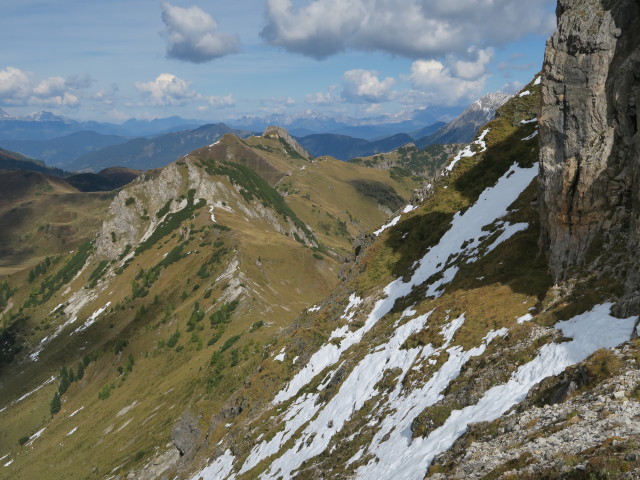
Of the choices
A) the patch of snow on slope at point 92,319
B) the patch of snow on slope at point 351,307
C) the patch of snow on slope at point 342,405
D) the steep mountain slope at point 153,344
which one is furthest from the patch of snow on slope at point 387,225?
the patch of snow on slope at point 92,319

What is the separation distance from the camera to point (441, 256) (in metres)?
49.4

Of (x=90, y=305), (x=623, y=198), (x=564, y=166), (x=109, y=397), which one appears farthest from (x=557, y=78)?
(x=90, y=305)

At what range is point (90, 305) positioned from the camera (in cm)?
18012

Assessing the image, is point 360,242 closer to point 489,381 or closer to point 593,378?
point 489,381

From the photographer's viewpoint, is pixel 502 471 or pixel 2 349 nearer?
pixel 502 471

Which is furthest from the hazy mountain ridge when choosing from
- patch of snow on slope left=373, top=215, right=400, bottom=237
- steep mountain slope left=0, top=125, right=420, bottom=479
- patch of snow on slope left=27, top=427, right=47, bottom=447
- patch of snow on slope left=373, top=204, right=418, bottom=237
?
patch of snow on slope left=27, top=427, right=47, bottom=447

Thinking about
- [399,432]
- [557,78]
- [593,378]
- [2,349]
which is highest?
[557,78]

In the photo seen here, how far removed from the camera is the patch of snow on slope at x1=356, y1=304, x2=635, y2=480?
69.5 ft

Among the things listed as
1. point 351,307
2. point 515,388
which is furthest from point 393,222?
point 515,388

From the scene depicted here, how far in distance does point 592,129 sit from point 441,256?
917 inches

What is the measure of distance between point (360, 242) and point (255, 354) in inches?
1323

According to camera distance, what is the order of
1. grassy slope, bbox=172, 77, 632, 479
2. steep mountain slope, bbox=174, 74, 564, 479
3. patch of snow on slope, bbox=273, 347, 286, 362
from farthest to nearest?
patch of snow on slope, bbox=273, 347, 286, 362
steep mountain slope, bbox=174, 74, 564, 479
grassy slope, bbox=172, 77, 632, 479

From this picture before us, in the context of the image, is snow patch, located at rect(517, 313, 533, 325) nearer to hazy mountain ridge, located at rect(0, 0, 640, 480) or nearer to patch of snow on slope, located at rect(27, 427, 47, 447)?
hazy mountain ridge, located at rect(0, 0, 640, 480)

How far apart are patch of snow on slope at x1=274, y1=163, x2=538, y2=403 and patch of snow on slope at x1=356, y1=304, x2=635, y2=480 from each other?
22.0 metres
